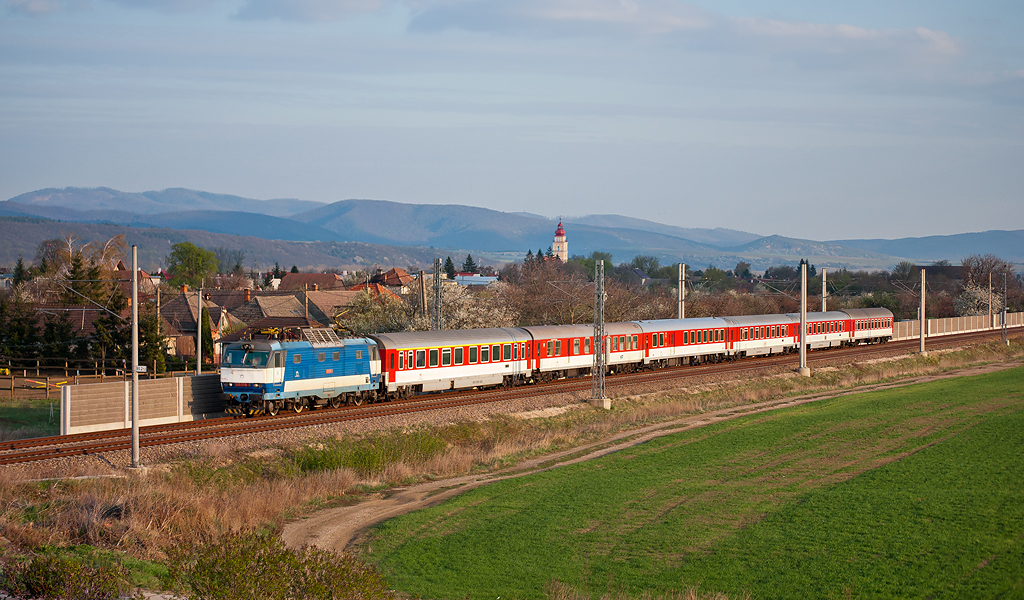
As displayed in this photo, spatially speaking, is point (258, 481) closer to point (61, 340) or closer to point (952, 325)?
point (61, 340)

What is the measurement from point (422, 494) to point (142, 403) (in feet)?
44.5

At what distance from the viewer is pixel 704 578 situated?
16016 mm

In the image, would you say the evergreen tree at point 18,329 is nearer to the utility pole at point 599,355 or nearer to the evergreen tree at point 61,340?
the evergreen tree at point 61,340

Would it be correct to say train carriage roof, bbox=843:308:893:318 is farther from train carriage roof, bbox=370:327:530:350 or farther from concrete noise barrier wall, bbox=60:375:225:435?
concrete noise barrier wall, bbox=60:375:225:435

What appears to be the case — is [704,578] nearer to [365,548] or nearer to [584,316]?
[365,548]

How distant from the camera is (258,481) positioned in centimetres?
2423

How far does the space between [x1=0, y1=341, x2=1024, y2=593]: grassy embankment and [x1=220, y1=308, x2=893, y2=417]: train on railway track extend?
230 inches

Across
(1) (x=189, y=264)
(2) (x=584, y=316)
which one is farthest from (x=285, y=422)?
(1) (x=189, y=264)

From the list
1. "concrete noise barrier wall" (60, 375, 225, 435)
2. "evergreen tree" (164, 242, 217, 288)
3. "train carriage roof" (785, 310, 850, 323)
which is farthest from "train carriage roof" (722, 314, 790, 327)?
"evergreen tree" (164, 242, 217, 288)

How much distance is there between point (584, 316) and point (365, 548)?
55194 millimetres

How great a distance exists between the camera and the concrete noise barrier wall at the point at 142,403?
98.4 ft

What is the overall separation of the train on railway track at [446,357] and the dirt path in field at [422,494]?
392 inches

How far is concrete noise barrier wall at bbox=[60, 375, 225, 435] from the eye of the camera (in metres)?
30.0

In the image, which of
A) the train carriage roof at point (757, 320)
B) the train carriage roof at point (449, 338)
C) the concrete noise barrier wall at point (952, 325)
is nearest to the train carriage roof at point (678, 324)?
the train carriage roof at point (757, 320)
